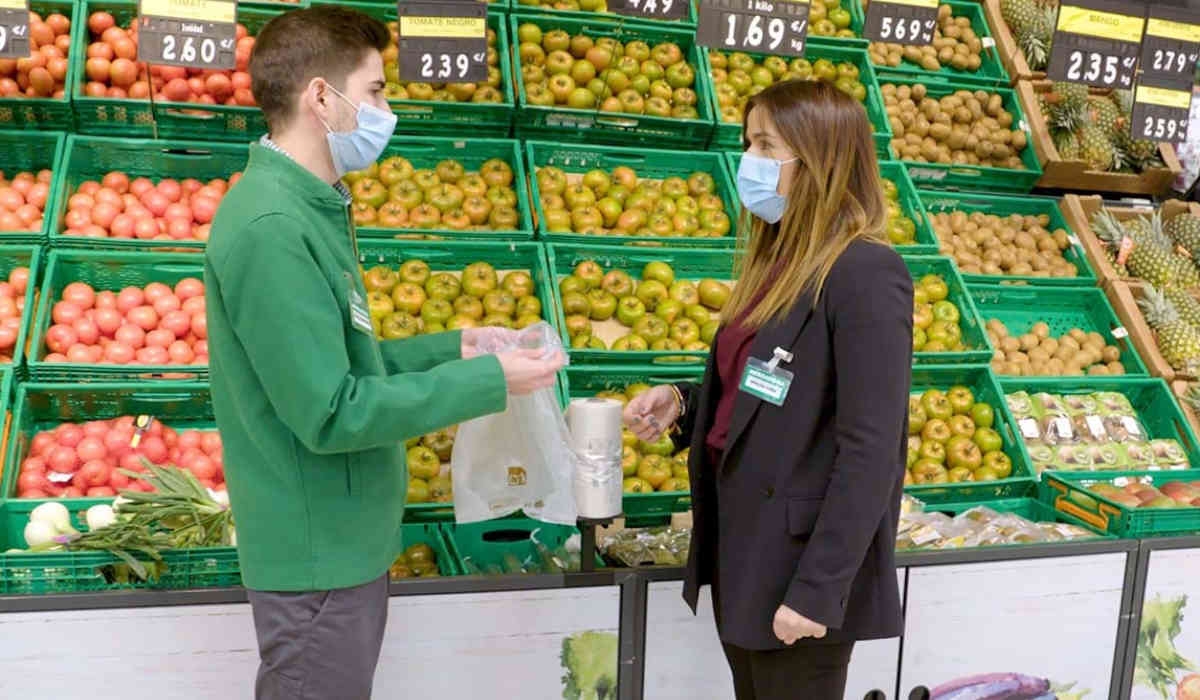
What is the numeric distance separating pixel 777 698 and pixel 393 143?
9.57ft

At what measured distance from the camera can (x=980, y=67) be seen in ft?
18.3

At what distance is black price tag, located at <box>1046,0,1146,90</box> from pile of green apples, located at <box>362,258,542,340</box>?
229 cm

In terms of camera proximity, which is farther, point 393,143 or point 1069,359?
point 1069,359

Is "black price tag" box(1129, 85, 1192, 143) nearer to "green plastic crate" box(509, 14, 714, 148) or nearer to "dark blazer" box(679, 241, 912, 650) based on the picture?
"green plastic crate" box(509, 14, 714, 148)

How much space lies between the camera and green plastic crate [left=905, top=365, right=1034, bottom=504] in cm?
381

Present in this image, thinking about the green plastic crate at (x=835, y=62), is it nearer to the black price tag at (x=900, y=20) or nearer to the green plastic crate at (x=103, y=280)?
the black price tag at (x=900, y=20)

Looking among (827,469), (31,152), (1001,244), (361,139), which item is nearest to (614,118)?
(1001,244)

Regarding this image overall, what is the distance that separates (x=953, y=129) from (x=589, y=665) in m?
3.47

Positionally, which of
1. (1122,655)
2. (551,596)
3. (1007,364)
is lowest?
(1122,655)

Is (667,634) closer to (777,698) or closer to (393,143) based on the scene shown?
(777,698)

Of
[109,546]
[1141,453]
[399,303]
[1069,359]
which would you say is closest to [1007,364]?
[1069,359]

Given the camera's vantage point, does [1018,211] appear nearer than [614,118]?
No

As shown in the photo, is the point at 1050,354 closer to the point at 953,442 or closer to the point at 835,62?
the point at 953,442

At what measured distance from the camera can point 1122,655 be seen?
3.49 m
